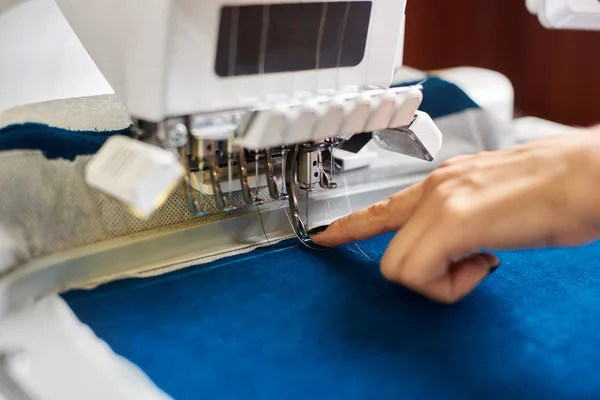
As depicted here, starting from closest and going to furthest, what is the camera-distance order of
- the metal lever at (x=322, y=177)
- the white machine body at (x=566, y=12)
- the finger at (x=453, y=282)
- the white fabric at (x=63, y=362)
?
the white fabric at (x=63, y=362) → the finger at (x=453, y=282) → the metal lever at (x=322, y=177) → the white machine body at (x=566, y=12)

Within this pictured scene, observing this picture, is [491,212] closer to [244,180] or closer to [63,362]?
[244,180]

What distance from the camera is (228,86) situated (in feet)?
1.73

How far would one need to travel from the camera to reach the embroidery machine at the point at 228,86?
48 cm

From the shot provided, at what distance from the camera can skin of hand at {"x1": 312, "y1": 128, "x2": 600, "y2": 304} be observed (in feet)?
1.56

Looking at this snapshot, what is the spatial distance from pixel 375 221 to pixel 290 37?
206 millimetres

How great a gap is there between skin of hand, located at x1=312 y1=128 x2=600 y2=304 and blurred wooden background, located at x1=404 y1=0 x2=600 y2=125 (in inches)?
35.4

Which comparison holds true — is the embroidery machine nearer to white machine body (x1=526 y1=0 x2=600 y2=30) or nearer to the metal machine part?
the metal machine part

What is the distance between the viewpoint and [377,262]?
0.67 meters

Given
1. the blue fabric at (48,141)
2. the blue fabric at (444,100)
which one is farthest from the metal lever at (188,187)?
the blue fabric at (444,100)

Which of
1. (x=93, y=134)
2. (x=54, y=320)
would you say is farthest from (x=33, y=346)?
(x=93, y=134)

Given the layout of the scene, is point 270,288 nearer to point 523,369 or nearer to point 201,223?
point 201,223

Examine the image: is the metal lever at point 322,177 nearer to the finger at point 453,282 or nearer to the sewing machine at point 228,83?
the sewing machine at point 228,83

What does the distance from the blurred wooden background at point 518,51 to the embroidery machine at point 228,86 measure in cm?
87

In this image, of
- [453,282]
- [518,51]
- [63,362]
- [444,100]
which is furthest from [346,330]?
[518,51]
